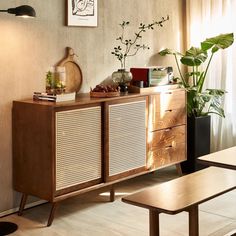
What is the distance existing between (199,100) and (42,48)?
1.76 meters

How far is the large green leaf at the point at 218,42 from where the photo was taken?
4590 millimetres

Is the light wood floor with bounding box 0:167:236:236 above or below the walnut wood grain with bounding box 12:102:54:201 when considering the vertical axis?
below

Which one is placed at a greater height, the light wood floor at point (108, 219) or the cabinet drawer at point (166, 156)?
the cabinet drawer at point (166, 156)

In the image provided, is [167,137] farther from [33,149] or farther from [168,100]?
[33,149]

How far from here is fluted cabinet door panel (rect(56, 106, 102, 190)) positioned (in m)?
3.39

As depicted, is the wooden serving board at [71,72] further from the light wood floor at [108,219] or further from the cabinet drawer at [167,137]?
the light wood floor at [108,219]

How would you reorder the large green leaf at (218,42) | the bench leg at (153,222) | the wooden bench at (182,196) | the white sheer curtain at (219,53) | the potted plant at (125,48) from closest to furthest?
1. the wooden bench at (182,196)
2. the bench leg at (153,222)
3. the potted plant at (125,48)
4. the large green leaf at (218,42)
5. the white sheer curtain at (219,53)

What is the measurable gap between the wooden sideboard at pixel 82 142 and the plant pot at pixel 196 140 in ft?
1.93

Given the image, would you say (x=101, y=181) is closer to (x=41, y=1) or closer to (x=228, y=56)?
(x=41, y=1)

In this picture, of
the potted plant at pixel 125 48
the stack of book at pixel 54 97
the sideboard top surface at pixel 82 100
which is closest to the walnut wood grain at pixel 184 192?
the sideboard top surface at pixel 82 100

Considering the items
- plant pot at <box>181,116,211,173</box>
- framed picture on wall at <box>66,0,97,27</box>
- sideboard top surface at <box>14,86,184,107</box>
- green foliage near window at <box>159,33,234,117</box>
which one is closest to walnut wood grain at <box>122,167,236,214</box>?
sideboard top surface at <box>14,86,184,107</box>

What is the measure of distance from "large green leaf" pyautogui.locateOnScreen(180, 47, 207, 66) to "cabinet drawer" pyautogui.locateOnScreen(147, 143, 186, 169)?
82cm

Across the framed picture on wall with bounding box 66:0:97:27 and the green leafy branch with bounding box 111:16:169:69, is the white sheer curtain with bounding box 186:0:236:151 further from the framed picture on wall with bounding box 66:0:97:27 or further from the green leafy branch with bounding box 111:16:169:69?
the framed picture on wall with bounding box 66:0:97:27

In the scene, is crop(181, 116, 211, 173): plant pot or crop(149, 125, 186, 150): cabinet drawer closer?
crop(149, 125, 186, 150): cabinet drawer
